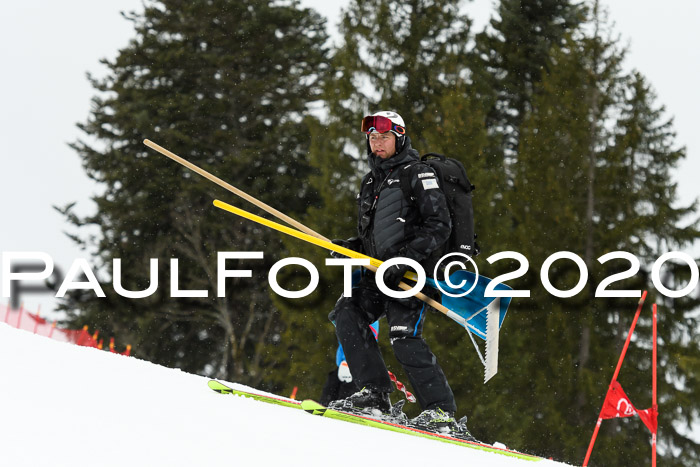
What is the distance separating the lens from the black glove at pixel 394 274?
17.5ft

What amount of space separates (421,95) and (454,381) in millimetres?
6988

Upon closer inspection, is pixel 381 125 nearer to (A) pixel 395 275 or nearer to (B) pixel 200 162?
(A) pixel 395 275

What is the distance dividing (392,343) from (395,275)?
45 centimetres

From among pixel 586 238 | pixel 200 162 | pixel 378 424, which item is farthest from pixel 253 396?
pixel 200 162

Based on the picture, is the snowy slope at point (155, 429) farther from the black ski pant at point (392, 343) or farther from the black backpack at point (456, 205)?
the black backpack at point (456, 205)

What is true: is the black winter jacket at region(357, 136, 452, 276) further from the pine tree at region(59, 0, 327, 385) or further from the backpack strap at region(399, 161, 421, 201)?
the pine tree at region(59, 0, 327, 385)

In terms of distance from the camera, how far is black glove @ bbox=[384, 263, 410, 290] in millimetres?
5328

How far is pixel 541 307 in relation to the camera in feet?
60.9

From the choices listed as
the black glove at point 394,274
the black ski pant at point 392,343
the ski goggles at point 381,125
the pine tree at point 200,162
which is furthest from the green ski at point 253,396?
the pine tree at point 200,162

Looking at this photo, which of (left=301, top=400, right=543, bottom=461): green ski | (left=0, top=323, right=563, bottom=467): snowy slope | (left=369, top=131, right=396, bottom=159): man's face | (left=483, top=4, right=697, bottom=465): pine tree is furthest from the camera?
(left=483, top=4, right=697, bottom=465): pine tree

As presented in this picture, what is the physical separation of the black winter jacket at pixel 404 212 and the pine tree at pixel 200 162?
1705 centimetres

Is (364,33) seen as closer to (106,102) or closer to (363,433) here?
(106,102)

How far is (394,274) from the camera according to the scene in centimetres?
535

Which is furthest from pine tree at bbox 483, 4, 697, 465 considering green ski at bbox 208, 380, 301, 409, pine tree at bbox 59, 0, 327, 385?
green ski at bbox 208, 380, 301, 409
